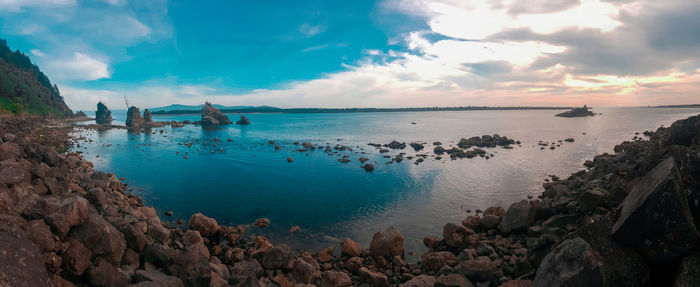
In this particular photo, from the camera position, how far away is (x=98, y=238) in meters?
7.68

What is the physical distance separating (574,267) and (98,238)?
11659 millimetres

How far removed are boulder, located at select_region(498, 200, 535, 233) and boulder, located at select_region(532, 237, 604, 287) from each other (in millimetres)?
6647

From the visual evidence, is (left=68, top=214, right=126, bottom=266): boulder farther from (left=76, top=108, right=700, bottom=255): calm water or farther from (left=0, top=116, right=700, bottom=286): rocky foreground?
(left=76, top=108, right=700, bottom=255): calm water

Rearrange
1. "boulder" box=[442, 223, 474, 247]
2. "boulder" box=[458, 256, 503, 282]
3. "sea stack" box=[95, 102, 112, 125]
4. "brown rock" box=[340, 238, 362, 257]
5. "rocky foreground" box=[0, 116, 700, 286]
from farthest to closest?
"sea stack" box=[95, 102, 112, 125]
"boulder" box=[442, 223, 474, 247]
"brown rock" box=[340, 238, 362, 257]
"boulder" box=[458, 256, 503, 282]
"rocky foreground" box=[0, 116, 700, 286]

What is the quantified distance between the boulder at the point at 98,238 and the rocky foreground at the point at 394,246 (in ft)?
0.08

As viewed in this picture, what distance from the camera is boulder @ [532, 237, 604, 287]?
240 inches

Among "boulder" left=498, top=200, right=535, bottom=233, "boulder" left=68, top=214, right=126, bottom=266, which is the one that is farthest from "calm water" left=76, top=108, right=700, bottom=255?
"boulder" left=68, top=214, right=126, bottom=266

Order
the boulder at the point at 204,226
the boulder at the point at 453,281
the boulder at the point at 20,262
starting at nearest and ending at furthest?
1. the boulder at the point at 20,262
2. the boulder at the point at 453,281
3. the boulder at the point at 204,226

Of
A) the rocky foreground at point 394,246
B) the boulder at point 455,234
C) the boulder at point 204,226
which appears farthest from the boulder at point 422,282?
the boulder at point 204,226

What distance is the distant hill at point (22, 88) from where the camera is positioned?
7812 cm

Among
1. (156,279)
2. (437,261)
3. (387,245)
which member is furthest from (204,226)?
(437,261)

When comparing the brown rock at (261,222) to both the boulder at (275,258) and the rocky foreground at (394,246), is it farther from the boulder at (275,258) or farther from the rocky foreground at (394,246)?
the boulder at (275,258)

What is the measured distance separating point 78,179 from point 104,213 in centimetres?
1023

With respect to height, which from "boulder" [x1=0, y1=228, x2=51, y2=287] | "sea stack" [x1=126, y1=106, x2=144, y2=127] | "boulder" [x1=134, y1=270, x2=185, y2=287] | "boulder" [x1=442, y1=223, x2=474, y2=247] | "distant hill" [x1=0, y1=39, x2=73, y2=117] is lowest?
"boulder" [x1=442, y1=223, x2=474, y2=247]
